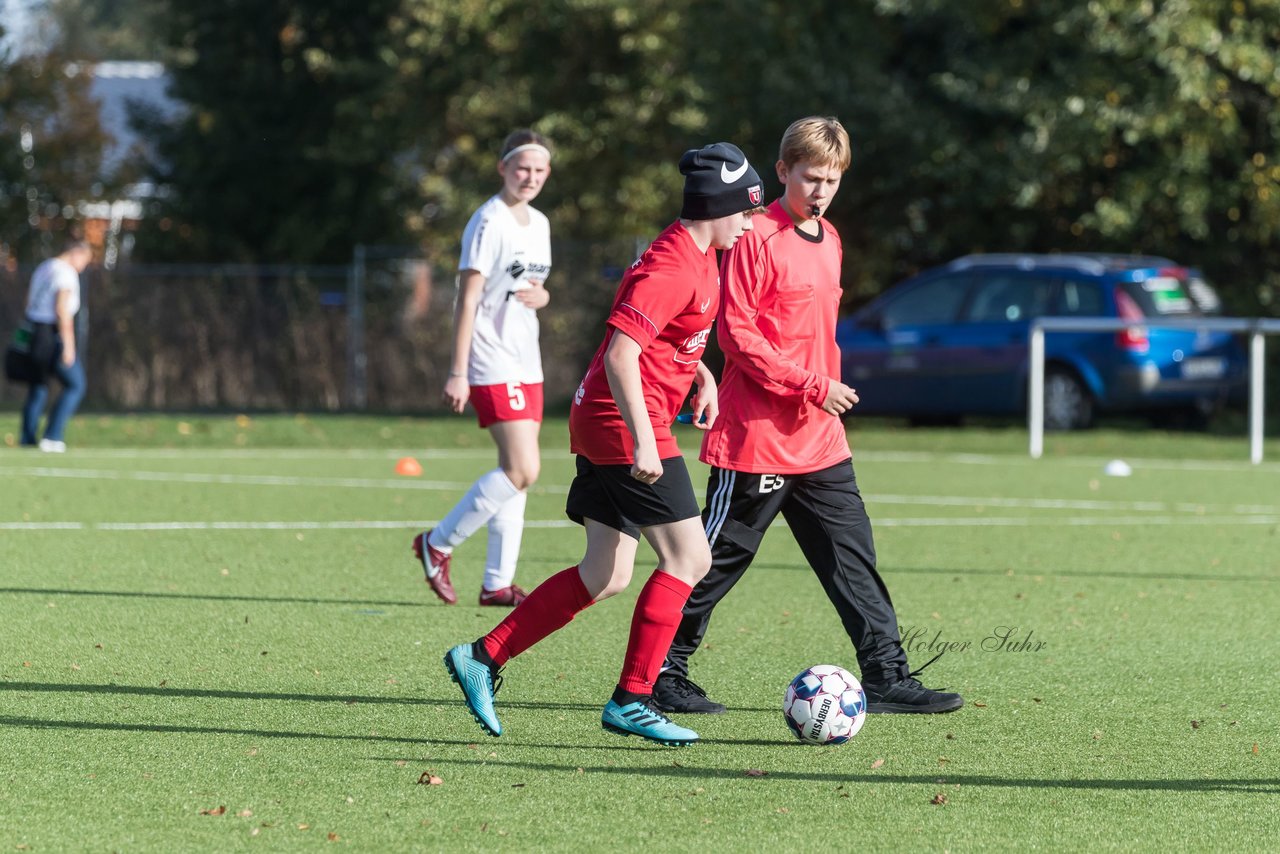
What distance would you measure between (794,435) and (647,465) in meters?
0.87

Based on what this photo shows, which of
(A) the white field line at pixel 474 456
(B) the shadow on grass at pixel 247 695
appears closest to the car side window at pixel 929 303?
(A) the white field line at pixel 474 456

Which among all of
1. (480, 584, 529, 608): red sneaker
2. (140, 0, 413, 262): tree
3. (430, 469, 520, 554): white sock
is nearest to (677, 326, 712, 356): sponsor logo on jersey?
(430, 469, 520, 554): white sock

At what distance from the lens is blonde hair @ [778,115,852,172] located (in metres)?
5.70

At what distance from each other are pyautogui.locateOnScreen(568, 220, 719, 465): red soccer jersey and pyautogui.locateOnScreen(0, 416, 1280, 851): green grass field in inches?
34.8

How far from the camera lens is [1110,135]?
2150 cm

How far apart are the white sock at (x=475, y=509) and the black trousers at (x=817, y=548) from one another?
2.16 metres

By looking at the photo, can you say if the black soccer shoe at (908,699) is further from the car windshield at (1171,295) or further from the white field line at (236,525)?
the car windshield at (1171,295)

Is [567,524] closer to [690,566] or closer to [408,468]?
[408,468]

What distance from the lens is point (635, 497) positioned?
5418mm

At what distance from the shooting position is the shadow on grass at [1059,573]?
30.9 feet

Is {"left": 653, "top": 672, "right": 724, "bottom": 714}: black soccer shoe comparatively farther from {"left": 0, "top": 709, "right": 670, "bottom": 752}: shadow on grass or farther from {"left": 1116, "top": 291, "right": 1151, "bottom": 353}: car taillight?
{"left": 1116, "top": 291, "right": 1151, "bottom": 353}: car taillight

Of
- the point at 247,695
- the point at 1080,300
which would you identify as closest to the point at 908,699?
the point at 247,695

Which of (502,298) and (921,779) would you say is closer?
(921,779)

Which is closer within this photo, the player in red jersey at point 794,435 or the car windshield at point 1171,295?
the player in red jersey at point 794,435
